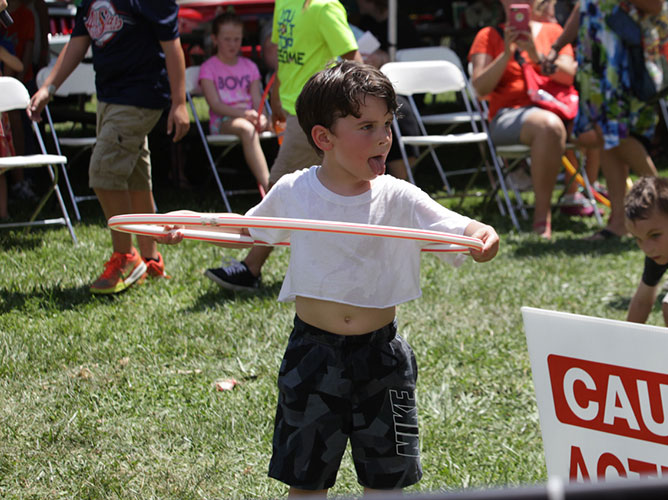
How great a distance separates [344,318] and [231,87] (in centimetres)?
516

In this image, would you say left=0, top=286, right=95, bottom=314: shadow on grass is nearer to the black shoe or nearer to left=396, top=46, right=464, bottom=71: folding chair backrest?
the black shoe

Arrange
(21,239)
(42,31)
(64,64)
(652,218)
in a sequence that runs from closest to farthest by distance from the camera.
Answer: (652,218) → (64,64) → (21,239) → (42,31)

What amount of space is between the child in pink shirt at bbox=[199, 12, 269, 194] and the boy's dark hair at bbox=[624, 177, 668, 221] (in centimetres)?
398

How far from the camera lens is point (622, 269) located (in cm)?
509

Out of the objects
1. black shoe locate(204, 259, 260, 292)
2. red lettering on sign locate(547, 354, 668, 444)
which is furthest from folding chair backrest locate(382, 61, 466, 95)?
red lettering on sign locate(547, 354, 668, 444)

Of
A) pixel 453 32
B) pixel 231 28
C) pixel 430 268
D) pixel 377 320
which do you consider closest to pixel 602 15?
pixel 430 268

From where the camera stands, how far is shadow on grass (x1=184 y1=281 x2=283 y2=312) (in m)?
4.25

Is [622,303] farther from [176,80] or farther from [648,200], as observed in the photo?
[176,80]

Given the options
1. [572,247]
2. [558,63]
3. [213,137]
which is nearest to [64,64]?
[213,137]

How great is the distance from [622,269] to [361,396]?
11.4ft

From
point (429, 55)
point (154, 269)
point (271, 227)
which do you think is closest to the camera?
point (271, 227)

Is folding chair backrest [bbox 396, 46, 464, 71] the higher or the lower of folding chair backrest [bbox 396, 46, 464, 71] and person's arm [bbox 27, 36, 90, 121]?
the lower

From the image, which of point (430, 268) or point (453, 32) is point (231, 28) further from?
point (453, 32)

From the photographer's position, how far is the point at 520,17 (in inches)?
223
